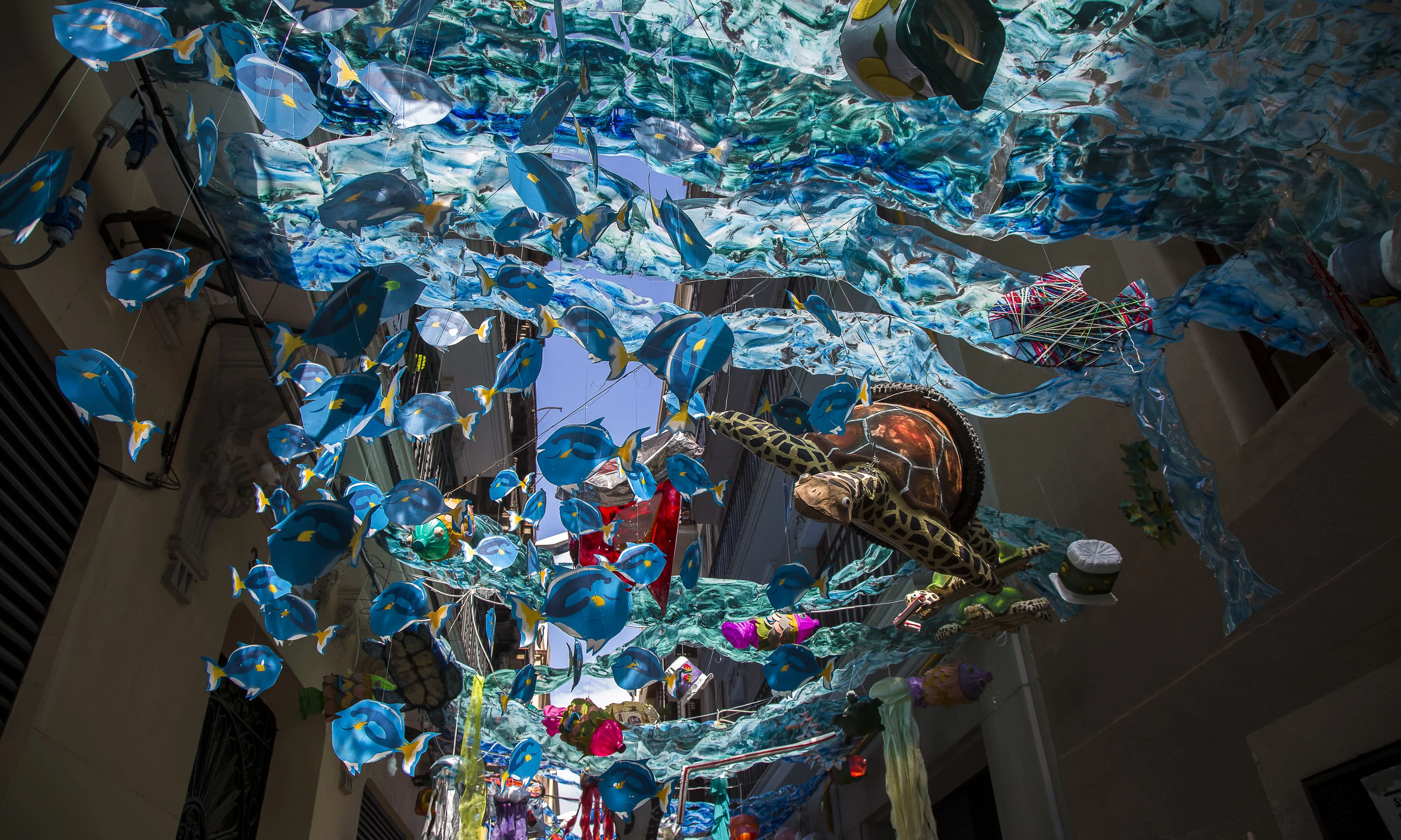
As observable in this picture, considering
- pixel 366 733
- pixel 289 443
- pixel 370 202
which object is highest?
pixel 289 443

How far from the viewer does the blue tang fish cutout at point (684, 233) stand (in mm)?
3375

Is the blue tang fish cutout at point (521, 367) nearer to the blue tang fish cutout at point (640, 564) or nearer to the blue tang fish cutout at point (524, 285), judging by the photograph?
the blue tang fish cutout at point (524, 285)

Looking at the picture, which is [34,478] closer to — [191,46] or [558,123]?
[191,46]

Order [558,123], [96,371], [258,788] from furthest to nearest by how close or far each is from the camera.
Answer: [258,788] < [96,371] < [558,123]

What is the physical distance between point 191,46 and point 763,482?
14.2 m

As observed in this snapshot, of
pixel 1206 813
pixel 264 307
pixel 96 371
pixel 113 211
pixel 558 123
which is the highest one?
pixel 264 307

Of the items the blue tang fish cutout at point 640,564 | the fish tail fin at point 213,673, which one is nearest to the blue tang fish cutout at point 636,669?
the blue tang fish cutout at point 640,564

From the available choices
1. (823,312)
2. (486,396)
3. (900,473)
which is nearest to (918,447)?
(900,473)

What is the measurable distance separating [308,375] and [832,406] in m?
2.92

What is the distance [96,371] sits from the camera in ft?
10.1

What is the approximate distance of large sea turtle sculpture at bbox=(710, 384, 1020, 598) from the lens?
178 inches

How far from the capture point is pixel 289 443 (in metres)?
4.74

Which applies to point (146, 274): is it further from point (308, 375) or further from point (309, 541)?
point (308, 375)

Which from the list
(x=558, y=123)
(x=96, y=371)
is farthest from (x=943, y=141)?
(x=96, y=371)
